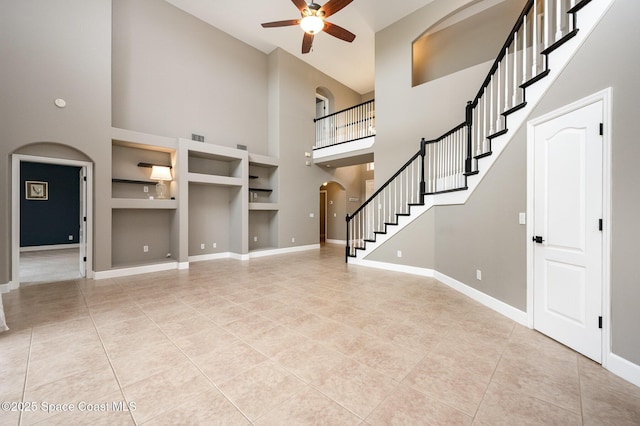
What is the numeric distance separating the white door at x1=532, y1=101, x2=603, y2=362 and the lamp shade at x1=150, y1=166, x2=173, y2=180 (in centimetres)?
646

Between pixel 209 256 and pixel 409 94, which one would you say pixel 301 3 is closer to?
pixel 409 94

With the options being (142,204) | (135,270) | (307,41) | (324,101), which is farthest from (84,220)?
(324,101)

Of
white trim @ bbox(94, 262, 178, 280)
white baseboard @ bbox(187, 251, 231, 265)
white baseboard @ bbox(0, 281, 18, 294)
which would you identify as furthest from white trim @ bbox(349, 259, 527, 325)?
white baseboard @ bbox(0, 281, 18, 294)

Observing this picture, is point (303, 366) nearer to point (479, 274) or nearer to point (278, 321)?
point (278, 321)

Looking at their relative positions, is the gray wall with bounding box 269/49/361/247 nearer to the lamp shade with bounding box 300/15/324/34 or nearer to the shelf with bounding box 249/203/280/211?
the shelf with bounding box 249/203/280/211

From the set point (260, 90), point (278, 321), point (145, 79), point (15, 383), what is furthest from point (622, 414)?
point (260, 90)

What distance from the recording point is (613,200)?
2.04 m

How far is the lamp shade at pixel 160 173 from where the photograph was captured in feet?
18.5

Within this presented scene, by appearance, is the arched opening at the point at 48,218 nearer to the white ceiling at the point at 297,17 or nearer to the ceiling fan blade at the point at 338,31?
the white ceiling at the point at 297,17

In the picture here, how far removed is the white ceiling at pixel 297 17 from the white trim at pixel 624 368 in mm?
7252

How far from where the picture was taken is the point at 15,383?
74.9 inches

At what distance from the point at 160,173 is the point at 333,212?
6.82 metres

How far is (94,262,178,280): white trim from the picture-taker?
4.94 meters

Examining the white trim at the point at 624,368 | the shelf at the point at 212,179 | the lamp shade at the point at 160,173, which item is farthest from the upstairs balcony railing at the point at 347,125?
the white trim at the point at 624,368
